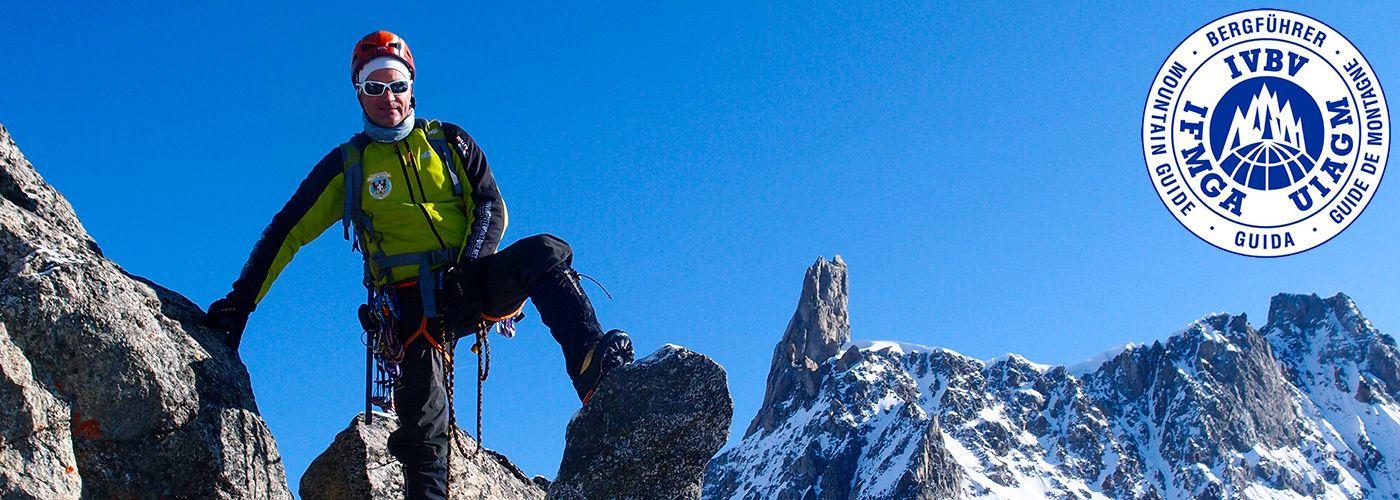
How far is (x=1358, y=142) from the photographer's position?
31.8 meters

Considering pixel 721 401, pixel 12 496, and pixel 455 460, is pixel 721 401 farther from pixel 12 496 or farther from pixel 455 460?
pixel 12 496

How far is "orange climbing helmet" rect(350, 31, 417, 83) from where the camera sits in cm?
922

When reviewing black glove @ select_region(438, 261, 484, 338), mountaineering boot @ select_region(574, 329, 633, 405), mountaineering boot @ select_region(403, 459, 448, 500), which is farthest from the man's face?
mountaineering boot @ select_region(403, 459, 448, 500)

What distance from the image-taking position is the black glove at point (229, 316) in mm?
9023

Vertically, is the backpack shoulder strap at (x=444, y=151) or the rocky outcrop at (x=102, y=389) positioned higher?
the backpack shoulder strap at (x=444, y=151)

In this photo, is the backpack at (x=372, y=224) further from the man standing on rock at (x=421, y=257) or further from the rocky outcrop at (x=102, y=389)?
the rocky outcrop at (x=102, y=389)

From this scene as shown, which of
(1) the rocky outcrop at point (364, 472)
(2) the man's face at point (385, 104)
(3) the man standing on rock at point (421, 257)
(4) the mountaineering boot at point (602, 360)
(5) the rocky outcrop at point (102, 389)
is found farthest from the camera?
(1) the rocky outcrop at point (364, 472)

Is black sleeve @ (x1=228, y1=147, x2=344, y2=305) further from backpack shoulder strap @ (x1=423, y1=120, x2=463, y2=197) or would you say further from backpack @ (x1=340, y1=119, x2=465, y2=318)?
backpack shoulder strap @ (x1=423, y1=120, x2=463, y2=197)

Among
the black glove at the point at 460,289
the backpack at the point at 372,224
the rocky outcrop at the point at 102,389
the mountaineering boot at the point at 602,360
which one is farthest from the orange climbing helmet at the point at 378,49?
the mountaineering boot at the point at 602,360

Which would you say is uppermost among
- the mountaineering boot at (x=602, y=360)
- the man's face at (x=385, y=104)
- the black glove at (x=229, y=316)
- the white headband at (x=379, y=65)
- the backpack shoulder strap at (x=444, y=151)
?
the white headband at (x=379, y=65)

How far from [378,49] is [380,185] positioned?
1.27 meters

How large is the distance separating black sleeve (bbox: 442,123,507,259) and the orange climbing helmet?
0.71 m

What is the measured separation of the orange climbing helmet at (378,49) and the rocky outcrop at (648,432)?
328cm

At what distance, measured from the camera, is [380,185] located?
8727 mm
